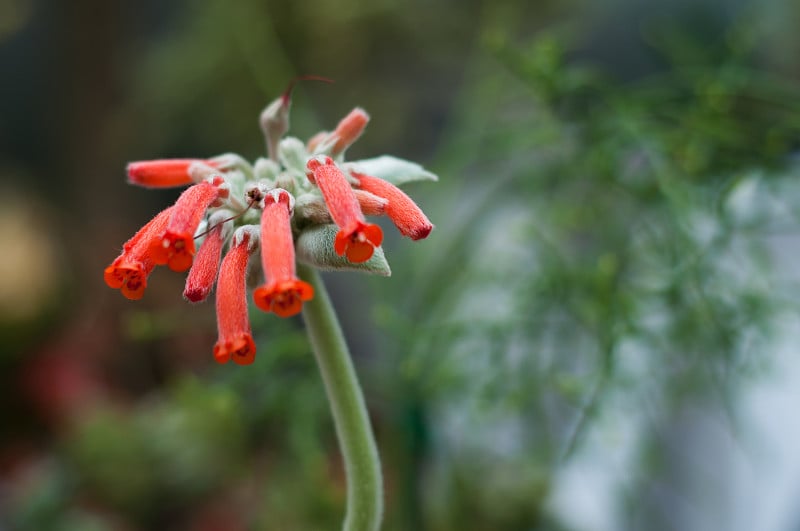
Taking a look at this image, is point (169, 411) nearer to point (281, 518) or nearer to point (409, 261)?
point (281, 518)

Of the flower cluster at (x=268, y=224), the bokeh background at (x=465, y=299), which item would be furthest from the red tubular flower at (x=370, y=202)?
the bokeh background at (x=465, y=299)

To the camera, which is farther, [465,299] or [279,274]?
[465,299]

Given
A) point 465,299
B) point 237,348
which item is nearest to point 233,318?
point 237,348

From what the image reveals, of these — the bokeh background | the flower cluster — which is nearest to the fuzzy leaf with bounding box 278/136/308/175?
the flower cluster

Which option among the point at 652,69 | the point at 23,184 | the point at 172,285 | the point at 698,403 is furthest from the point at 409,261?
the point at 23,184

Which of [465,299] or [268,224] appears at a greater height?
[465,299]

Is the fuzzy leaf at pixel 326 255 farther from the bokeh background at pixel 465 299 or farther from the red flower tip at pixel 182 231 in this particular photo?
the bokeh background at pixel 465 299

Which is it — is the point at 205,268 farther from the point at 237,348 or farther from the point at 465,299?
the point at 465,299
